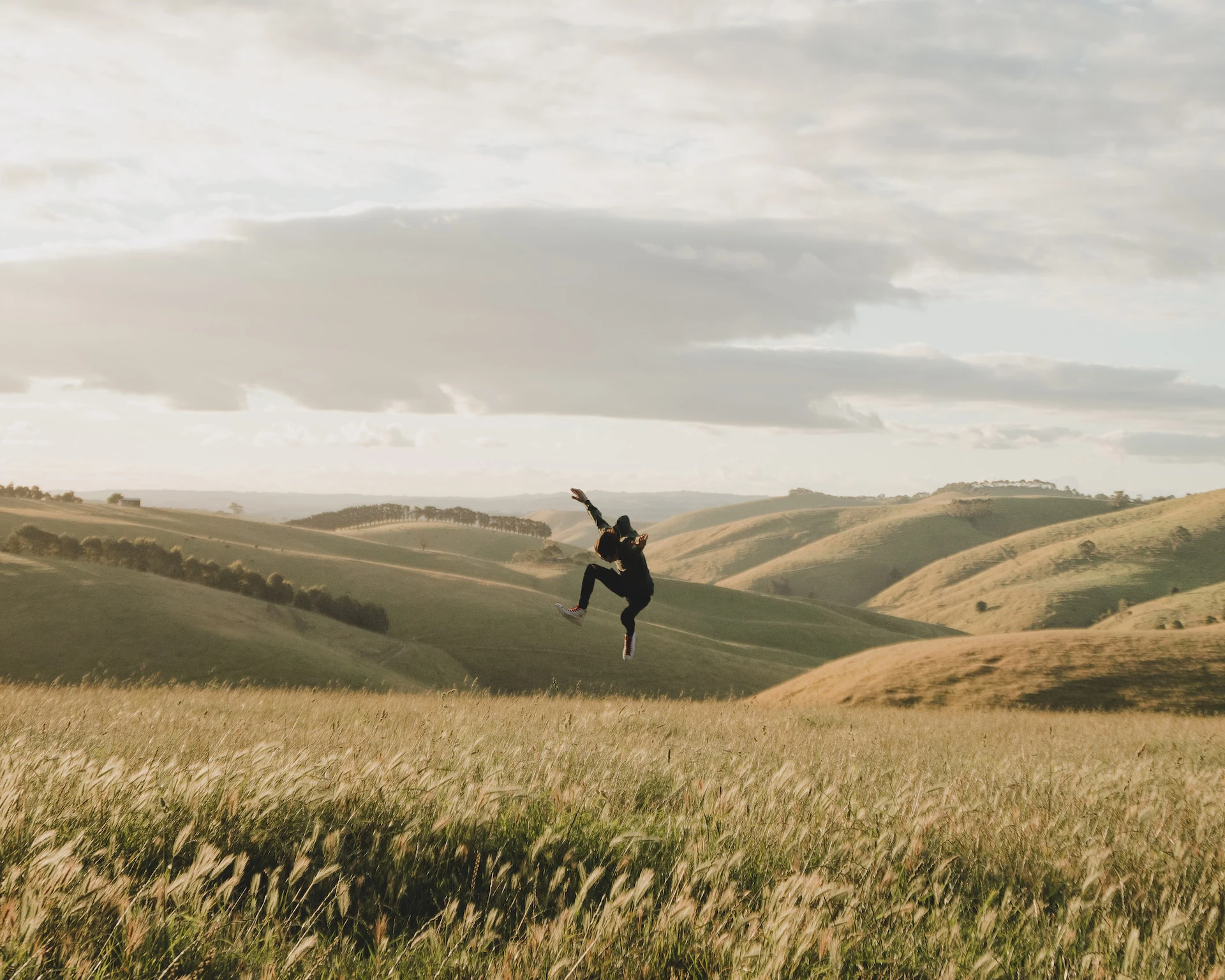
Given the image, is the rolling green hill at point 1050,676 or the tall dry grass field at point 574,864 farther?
the rolling green hill at point 1050,676

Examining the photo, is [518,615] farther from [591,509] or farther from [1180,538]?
[1180,538]

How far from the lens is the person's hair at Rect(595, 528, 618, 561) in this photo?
6.81 m

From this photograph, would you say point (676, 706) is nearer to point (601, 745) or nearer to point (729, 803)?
point (601, 745)

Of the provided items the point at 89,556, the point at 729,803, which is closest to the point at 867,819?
the point at 729,803

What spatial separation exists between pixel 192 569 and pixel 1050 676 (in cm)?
5603

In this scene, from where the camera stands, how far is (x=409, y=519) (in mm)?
174750

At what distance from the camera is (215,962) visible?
148 inches

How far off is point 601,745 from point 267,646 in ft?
123

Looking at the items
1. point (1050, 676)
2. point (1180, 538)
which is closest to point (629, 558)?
point (1050, 676)

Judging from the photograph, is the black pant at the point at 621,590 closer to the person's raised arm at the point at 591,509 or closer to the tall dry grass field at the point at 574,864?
the person's raised arm at the point at 591,509

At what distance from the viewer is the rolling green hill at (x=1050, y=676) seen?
30062mm

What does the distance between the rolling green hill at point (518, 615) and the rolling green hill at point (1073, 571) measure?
18.9 m

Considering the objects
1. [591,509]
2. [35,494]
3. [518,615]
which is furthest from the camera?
[35,494]

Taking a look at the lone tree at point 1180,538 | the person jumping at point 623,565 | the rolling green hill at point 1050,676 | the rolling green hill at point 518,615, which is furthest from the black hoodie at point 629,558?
the lone tree at point 1180,538
